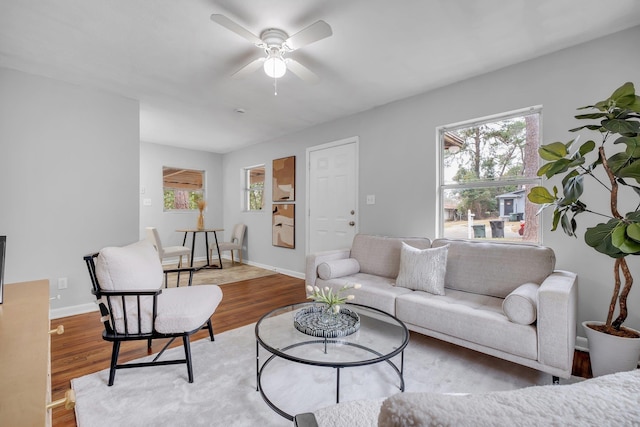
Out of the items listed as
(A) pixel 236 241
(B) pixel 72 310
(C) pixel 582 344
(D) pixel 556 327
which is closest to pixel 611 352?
(D) pixel 556 327

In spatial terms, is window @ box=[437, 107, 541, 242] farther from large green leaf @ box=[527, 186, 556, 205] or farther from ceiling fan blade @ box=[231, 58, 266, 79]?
ceiling fan blade @ box=[231, 58, 266, 79]

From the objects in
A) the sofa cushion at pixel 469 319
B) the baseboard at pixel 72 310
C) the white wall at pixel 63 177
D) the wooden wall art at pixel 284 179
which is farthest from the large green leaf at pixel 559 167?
the baseboard at pixel 72 310

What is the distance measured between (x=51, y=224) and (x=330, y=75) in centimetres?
319

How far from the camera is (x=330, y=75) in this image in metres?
2.88

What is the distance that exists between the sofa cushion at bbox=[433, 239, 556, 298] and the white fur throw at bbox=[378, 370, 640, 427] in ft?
7.35

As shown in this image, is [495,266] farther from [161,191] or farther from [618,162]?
[161,191]

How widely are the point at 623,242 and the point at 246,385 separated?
2277 mm

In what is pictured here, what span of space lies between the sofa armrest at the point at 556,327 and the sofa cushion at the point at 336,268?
1.66m

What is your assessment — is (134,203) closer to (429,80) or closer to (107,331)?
(107,331)

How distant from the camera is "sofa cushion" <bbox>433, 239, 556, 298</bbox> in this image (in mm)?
2242

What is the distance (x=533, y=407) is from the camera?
1.05 ft

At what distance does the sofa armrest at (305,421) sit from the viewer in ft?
2.34

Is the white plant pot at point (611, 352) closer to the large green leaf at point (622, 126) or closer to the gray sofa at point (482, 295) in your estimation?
the gray sofa at point (482, 295)

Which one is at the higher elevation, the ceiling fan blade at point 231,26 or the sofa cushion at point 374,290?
the ceiling fan blade at point 231,26
